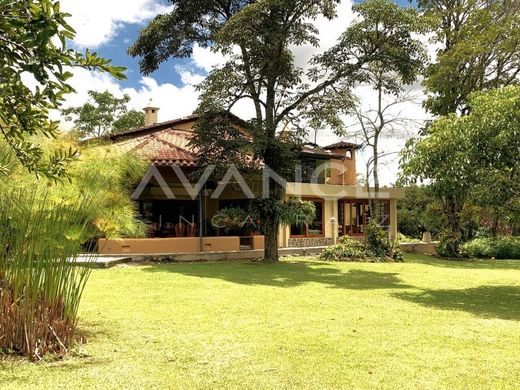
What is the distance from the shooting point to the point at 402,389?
431 centimetres

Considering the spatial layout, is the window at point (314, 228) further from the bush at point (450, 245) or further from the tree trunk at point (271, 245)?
the tree trunk at point (271, 245)

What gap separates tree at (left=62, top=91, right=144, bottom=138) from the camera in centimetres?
3484

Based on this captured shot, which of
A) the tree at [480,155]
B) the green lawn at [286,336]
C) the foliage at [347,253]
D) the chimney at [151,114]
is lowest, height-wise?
the green lawn at [286,336]

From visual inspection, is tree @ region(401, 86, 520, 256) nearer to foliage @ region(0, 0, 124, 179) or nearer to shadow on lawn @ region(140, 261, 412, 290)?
shadow on lawn @ region(140, 261, 412, 290)

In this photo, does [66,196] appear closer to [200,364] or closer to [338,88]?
[200,364]

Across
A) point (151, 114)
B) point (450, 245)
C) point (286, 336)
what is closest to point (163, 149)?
point (151, 114)

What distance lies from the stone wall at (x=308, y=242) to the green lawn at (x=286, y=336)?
9.73 m

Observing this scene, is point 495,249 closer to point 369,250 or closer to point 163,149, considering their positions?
point 369,250

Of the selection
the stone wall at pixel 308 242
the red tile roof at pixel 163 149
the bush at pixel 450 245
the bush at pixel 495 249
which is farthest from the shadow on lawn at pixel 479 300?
the bush at pixel 495 249

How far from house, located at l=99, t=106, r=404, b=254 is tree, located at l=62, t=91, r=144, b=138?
364 inches

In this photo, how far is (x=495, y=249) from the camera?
2252cm

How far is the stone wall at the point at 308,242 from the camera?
21.9m

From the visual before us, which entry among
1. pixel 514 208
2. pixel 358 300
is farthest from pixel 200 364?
pixel 514 208

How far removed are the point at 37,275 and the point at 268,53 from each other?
12142 mm
